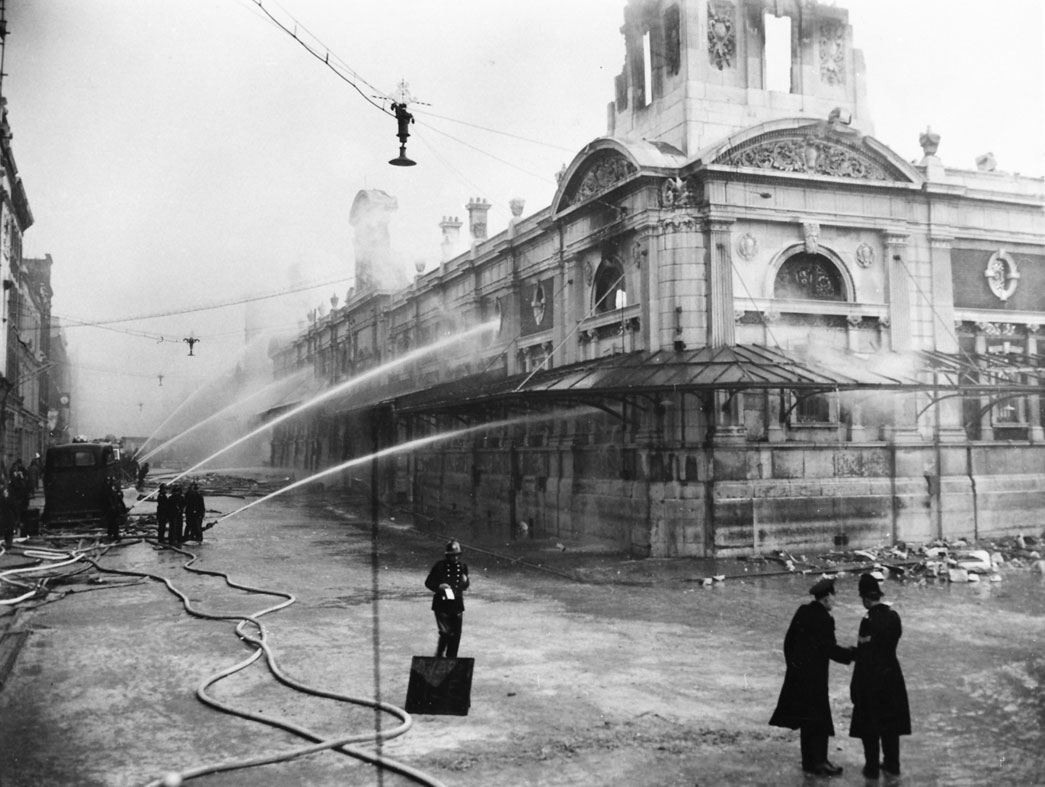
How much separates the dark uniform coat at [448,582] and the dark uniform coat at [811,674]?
13.8 ft

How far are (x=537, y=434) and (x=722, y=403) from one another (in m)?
8.80

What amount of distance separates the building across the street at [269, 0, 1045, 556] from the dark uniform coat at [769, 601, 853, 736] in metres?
12.0

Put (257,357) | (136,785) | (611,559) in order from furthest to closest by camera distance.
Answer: (257,357), (611,559), (136,785)

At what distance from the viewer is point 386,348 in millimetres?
50688

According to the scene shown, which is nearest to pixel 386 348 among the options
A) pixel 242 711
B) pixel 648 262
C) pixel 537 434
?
pixel 537 434

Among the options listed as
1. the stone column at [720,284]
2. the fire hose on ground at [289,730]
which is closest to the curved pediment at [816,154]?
the stone column at [720,284]

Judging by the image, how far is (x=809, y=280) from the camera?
24.4 metres

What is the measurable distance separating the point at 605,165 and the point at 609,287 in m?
3.59

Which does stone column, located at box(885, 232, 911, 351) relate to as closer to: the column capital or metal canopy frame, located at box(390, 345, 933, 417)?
metal canopy frame, located at box(390, 345, 933, 417)

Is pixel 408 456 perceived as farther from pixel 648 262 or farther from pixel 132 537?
pixel 648 262

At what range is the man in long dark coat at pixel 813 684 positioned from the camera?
767cm

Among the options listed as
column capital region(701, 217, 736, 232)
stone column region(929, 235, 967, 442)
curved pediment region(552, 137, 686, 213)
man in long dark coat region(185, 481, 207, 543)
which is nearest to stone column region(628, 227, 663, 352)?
column capital region(701, 217, 736, 232)

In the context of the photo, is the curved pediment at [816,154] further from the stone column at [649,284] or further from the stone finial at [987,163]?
the stone finial at [987,163]

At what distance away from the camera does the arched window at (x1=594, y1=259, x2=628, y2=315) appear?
25759mm
